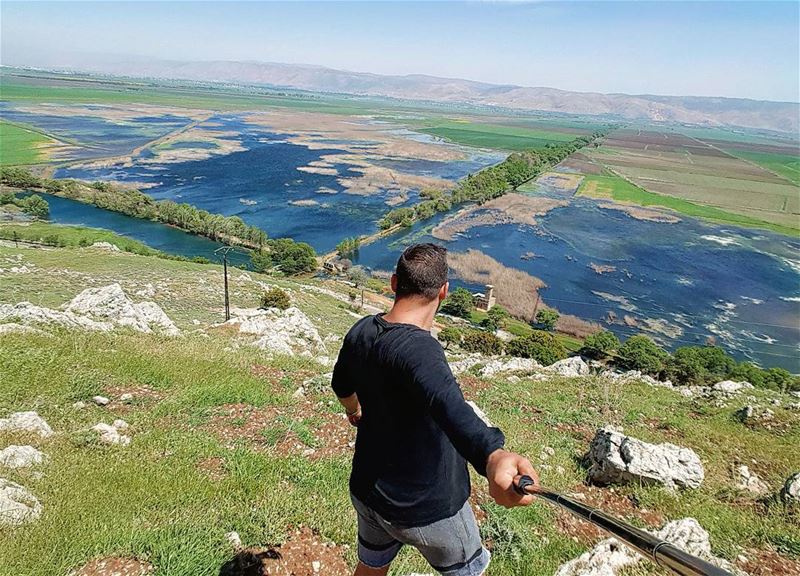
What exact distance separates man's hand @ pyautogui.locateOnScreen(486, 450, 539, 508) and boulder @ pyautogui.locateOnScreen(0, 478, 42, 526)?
485cm

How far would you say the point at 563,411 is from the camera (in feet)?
40.4

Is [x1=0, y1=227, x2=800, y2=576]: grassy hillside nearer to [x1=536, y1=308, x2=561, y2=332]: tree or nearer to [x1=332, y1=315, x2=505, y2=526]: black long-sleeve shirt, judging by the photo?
[x1=332, y1=315, x2=505, y2=526]: black long-sleeve shirt

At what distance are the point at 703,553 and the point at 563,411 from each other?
7188 millimetres

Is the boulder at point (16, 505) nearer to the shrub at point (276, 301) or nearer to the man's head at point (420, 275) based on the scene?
the man's head at point (420, 275)

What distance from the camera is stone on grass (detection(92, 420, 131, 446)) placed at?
6777 millimetres

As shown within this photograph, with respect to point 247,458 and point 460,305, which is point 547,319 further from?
point 247,458

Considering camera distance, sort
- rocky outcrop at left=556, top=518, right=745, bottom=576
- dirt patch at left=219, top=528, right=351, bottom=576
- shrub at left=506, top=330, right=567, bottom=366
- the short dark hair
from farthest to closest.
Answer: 1. shrub at left=506, top=330, right=567, bottom=366
2. rocky outcrop at left=556, top=518, right=745, bottom=576
3. dirt patch at left=219, top=528, right=351, bottom=576
4. the short dark hair

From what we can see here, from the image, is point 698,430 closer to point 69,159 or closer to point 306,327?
point 306,327

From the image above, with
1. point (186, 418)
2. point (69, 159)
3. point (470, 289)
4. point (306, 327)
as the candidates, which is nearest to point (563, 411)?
point (186, 418)

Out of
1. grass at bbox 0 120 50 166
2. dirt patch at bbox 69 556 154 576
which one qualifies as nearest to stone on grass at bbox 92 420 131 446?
dirt patch at bbox 69 556 154 576

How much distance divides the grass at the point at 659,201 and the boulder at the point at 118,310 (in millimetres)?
90864

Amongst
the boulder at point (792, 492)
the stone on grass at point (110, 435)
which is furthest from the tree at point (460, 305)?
the stone on grass at point (110, 435)

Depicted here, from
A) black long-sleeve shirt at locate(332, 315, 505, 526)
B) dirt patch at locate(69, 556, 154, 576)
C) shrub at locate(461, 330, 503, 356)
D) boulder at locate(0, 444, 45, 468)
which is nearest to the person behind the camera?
black long-sleeve shirt at locate(332, 315, 505, 526)

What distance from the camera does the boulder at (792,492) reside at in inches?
267
